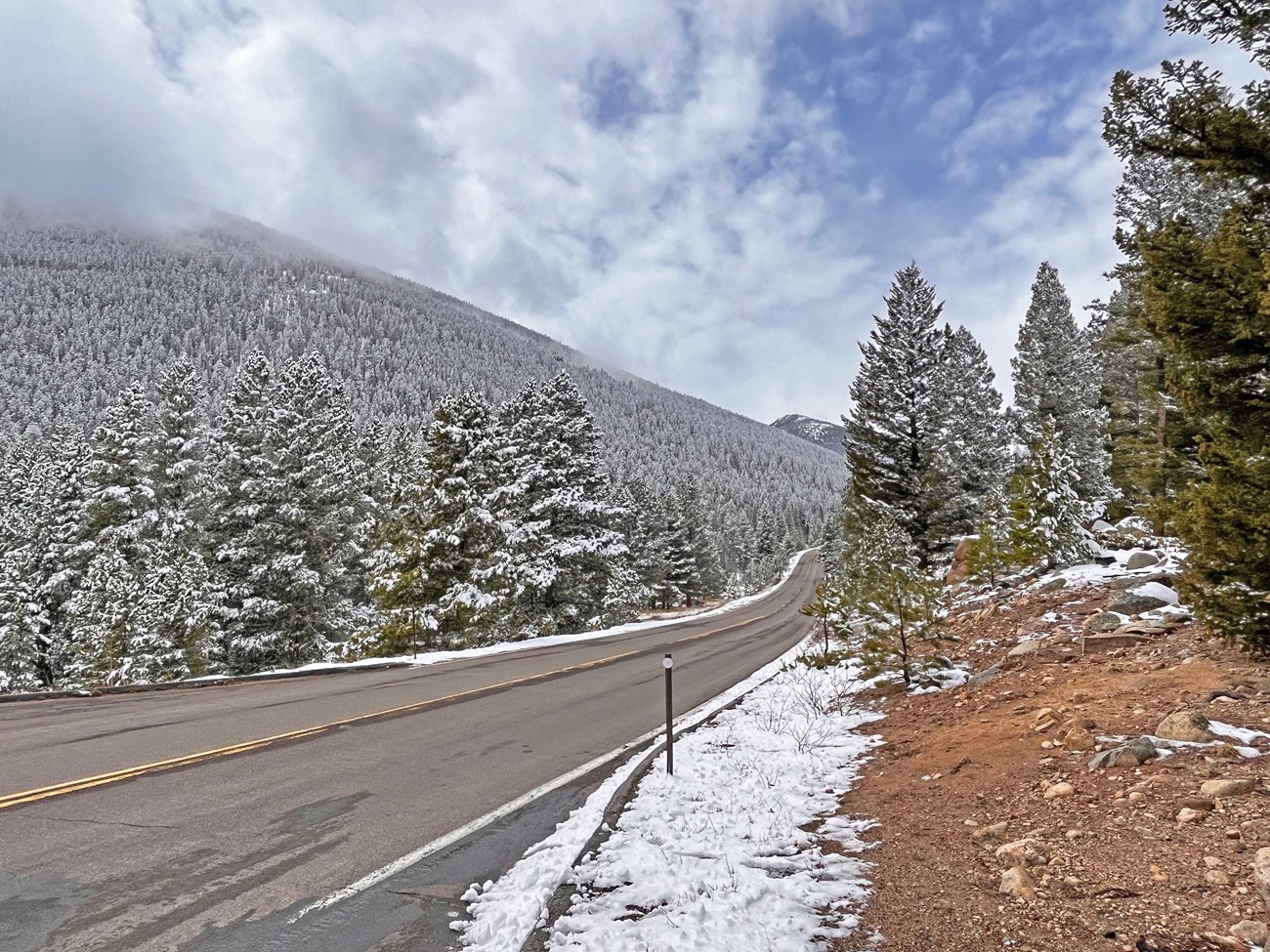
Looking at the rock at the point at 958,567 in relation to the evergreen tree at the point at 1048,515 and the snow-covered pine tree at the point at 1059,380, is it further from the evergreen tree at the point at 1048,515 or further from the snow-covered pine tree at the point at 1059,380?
the snow-covered pine tree at the point at 1059,380

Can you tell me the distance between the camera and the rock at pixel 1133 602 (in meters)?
9.64

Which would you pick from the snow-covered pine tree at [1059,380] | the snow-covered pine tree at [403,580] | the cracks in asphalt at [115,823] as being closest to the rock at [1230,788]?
the cracks in asphalt at [115,823]

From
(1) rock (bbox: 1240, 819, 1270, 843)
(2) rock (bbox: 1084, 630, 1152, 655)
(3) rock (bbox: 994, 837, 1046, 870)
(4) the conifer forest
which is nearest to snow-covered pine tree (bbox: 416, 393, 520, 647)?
(4) the conifer forest

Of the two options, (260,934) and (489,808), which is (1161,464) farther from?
(260,934)

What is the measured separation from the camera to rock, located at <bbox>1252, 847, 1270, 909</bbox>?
2.98 m

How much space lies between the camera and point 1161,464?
17344mm

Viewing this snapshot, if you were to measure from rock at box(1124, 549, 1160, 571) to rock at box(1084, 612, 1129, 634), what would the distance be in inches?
171

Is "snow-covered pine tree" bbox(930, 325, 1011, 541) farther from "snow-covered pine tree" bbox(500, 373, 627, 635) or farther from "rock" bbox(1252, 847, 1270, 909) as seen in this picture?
"rock" bbox(1252, 847, 1270, 909)

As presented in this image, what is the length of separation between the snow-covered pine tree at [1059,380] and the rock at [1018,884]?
2856cm

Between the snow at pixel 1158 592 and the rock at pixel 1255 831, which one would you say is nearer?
the rock at pixel 1255 831

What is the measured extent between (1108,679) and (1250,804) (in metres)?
3.42

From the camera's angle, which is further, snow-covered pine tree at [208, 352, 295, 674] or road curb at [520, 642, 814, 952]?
snow-covered pine tree at [208, 352, 295, 674]

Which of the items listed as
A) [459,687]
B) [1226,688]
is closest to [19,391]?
[459,687]

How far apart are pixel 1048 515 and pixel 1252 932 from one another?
1428cm
